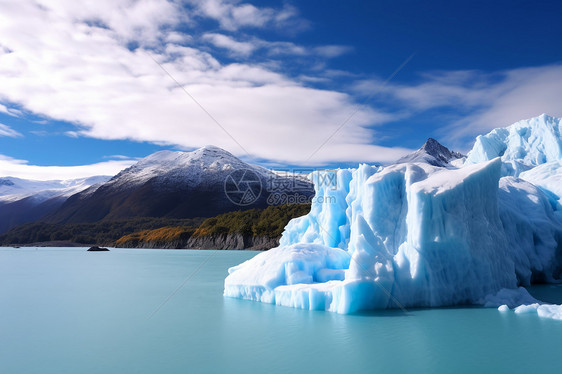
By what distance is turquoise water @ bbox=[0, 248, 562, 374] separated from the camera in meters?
8.26

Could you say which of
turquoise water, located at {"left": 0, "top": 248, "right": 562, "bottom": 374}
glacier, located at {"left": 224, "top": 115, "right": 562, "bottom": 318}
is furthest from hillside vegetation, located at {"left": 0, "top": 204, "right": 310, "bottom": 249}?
turquoise water, located at {"left": 0, "top": 248, "right": 562, "bottom": 374}

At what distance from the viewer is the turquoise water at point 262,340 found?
325 inches

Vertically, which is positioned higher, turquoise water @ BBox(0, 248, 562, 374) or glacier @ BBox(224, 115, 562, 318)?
glacier @ BBox(224, 115, 562, 318)

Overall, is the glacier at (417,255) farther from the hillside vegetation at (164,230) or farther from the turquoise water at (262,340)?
the hillside vegetation at (164,230)

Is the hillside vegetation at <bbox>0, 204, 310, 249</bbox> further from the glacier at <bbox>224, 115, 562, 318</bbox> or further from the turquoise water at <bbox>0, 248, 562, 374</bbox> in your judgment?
the turquoise water at <bbox>0, 248, 562, 374</bbox>

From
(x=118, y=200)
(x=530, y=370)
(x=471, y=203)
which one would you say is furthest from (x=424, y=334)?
(x=118, y=200)

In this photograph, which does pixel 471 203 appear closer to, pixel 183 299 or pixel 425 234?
pixel 425 234

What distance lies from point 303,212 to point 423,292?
63.4 m

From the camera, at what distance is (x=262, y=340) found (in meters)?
10.2

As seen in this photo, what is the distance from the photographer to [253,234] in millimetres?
77750

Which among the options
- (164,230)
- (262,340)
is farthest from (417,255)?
(164,230)

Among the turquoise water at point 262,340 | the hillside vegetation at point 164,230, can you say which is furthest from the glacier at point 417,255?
the hillside vegetation at point 164,230

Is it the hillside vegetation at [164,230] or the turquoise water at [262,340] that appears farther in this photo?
the hillside vegetation at [164,230]

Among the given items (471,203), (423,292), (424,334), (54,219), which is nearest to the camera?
(424,334)
